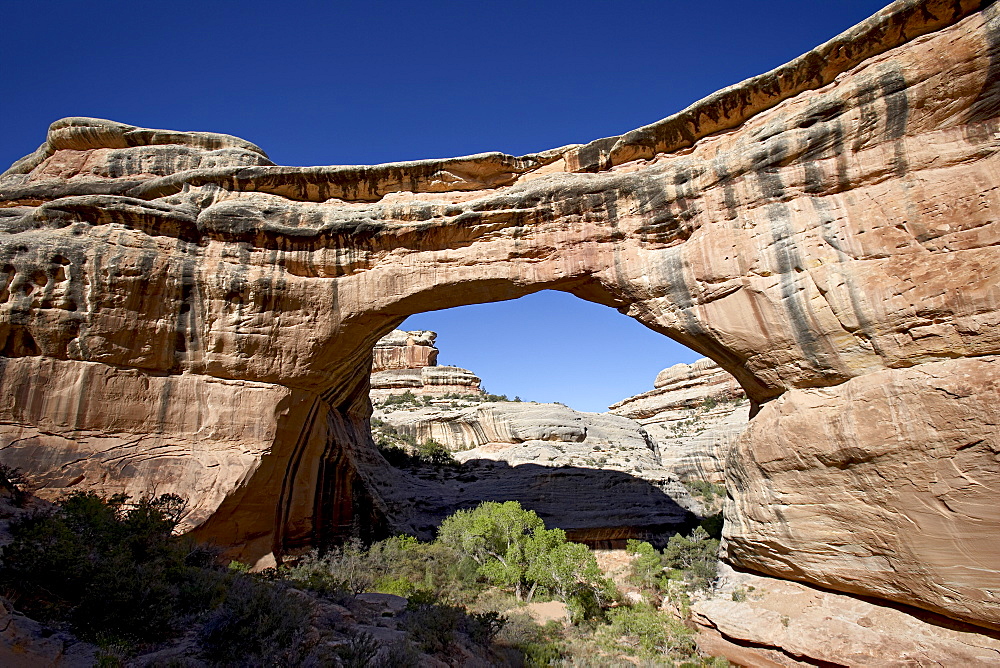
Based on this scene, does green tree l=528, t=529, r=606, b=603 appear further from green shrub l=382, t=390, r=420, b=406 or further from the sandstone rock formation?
the sandstone rock formation

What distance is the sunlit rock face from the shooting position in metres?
9.16

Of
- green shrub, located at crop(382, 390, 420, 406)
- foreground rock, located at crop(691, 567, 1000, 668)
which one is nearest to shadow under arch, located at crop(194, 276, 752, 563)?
foreground rock, located at crop(691, 567, 1000, 668)

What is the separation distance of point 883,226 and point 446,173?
9.77 m

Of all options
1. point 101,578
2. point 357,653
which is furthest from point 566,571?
point 101,578

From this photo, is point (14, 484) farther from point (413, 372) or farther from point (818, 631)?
point (413, 372)

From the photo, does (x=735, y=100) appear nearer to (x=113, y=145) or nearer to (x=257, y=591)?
(x=257, y=591)

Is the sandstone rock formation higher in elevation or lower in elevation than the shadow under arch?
higher

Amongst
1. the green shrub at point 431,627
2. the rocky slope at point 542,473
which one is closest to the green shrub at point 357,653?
the green shrub at point 431,627

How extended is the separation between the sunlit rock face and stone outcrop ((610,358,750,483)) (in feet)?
48.1

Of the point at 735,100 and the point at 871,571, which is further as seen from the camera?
the point at 735,100

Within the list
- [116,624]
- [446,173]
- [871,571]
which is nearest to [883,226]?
[871,571]

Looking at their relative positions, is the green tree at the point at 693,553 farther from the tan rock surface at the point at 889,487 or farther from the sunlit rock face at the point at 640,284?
the tan rock surface at the point at 889,487

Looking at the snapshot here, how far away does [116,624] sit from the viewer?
564 centimetres

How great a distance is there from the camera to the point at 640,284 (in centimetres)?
1242
